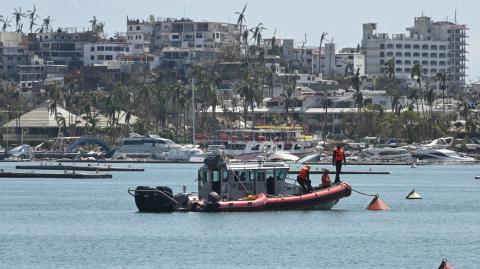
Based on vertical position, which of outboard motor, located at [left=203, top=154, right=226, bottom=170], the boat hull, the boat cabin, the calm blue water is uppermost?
outboard motor, located at [left=203, top=154, right=226, bottom=170]

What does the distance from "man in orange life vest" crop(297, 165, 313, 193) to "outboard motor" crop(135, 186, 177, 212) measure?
6728 mm

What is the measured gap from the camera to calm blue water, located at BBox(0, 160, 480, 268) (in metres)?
58.5

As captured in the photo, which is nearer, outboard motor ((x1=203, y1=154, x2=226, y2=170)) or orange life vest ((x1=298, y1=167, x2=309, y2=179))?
orange life vest ((x1=298, y1=167, x2=309, y2=179))

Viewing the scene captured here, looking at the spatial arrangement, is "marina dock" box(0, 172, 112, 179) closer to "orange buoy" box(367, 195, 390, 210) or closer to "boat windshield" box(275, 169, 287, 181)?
"orange buoy" box(367, 195, 390, 210)

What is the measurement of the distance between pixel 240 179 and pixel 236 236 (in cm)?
937

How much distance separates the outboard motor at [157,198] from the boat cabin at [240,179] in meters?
1.69

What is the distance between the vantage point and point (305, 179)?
7544 cm

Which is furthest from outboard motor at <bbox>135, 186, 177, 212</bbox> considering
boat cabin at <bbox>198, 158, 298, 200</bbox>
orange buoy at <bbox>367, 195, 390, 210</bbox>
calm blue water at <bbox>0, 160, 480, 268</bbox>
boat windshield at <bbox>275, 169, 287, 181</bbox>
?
orange buoy at <bbox>367, 195, 390, 210</bbox>

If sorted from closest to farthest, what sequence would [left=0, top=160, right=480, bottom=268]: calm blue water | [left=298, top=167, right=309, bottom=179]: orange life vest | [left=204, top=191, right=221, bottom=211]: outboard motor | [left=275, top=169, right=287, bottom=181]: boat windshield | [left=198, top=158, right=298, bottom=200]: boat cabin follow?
[left=0, top=160, right=480, bottom=268]: calm blue water < [left=204, top=191, right=221, bottom=211]: outboard motor < [left=298, top=167, right=309, bottom=179]: orange life vest < [left=198, top=158, right=298, bottom=200]: boat cabin < [left=275, top=169, right=287, bottom=181]: boat windshield

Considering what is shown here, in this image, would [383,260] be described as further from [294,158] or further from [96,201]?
[294,158]

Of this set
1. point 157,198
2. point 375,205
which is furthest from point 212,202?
point 375,205

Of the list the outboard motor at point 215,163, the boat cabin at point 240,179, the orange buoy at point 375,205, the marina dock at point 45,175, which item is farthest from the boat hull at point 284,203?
the marina dock at point 45,175

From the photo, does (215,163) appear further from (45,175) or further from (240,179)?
(45,175)

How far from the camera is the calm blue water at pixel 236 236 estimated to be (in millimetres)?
58531
